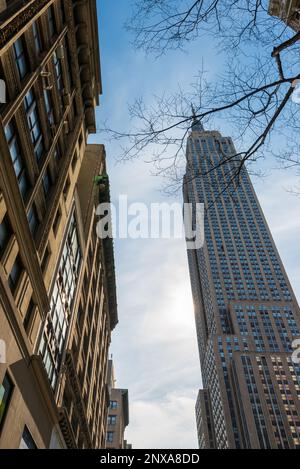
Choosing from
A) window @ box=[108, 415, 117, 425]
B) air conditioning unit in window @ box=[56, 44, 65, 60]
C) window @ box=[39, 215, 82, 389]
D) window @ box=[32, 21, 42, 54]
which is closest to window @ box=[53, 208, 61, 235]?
window @ box=[39, 215, 82, 389]

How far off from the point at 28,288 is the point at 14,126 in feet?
26.7

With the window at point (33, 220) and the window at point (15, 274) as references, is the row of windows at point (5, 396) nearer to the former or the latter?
the window at point (15, 274)

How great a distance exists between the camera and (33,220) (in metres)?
19.5

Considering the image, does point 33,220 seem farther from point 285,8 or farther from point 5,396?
point 285,8

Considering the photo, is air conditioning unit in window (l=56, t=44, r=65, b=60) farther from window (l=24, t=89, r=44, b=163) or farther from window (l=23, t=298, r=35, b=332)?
window (l=23, t=298, r=35, b=332)

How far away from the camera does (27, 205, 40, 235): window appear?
742 inches

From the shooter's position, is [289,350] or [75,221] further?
[289,350]

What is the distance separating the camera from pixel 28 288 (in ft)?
55.2

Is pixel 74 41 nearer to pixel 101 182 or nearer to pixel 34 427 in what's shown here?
pixel 101 182

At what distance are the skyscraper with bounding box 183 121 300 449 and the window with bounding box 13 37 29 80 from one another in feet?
196

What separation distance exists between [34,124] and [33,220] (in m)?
5.57

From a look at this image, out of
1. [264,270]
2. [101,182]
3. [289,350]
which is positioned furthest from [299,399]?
[101,182]

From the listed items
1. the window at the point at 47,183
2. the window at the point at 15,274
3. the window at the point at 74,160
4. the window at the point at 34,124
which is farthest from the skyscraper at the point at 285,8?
the window at the point at 74,160

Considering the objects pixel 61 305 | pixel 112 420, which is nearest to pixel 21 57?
pixel 61 305
